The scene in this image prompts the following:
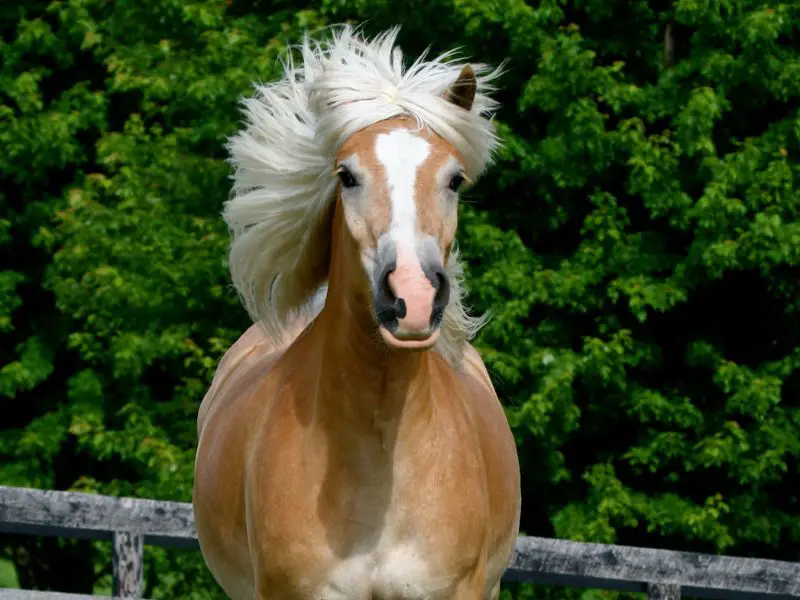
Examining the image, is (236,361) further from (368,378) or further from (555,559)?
(368,378)

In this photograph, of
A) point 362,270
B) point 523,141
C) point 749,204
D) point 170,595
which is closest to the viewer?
point 362,270

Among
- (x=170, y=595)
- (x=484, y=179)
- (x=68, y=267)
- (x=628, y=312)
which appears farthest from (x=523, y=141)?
(x=170, y=595)

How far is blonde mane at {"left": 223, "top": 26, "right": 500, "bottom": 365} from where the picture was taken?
3650mm

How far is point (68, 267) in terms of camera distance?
10.2m

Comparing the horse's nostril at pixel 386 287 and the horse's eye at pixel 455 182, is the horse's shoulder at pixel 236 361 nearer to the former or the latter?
the horse's eye at pixel 455 182

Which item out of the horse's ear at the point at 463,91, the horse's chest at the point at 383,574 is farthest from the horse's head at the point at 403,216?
the horse's chest at the point at 383,574

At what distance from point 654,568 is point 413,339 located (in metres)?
3.14

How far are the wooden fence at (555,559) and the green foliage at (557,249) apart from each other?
2.90 m

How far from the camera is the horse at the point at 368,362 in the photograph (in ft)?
11.1

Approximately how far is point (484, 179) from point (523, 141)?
49 cm

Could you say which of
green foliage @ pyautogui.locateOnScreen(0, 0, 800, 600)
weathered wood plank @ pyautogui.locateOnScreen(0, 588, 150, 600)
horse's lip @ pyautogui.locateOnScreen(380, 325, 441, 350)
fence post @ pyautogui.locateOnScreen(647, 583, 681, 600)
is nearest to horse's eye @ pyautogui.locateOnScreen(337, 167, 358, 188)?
horse's lip @ pyautogui.locateOnScreen(380, 325, 441, 350)

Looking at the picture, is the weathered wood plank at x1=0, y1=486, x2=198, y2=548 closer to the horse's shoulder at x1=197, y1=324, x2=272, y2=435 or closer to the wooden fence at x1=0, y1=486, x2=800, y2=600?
the wooden fence at x1=0, y1=486, x2=800, y2=600

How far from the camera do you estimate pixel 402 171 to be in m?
3.38

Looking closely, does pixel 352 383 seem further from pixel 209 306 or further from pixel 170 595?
pixel 170 595
